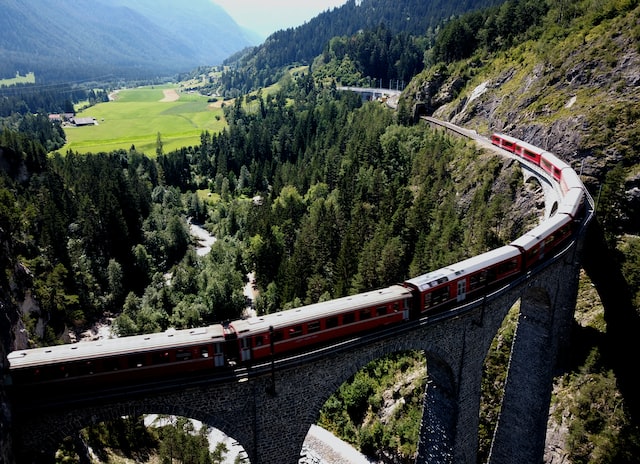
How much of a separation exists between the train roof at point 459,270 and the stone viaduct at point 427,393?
1.82 m

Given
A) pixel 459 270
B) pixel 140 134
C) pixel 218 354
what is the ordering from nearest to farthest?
pixel 218 354, pixel 459 270, pixel 140 134

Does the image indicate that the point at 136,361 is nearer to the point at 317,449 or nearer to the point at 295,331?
the point at 295,331

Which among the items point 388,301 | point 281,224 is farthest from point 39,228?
point 388,301

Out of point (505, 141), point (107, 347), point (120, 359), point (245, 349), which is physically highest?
point (505, 141)

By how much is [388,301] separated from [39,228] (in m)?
65.5

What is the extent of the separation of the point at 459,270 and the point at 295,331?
10.9 meters

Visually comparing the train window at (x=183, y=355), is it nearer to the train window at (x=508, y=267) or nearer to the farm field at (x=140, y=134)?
the train window at (x=508, y=267)

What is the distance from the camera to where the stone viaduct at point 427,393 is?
56.4ft

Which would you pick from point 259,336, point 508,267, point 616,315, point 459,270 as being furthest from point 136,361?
point 616,315

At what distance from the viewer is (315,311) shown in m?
21.5

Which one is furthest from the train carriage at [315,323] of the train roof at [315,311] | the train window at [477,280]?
the train window at [477,280]

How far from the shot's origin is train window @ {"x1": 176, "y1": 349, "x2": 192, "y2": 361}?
18.9 meters

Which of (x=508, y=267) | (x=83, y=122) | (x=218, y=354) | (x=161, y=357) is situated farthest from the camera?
(x=83, y=122)

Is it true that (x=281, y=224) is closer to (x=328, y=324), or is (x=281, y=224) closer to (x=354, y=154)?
(x=354, y=154)
